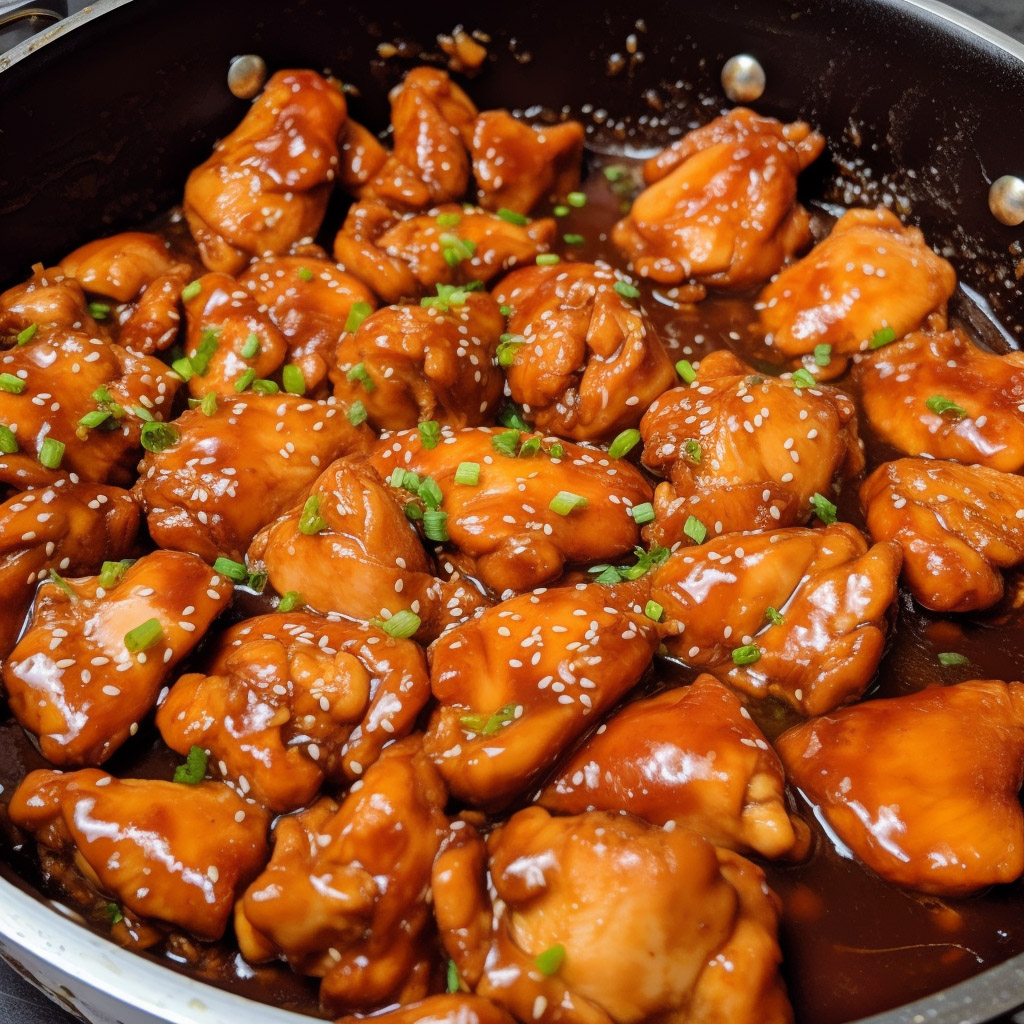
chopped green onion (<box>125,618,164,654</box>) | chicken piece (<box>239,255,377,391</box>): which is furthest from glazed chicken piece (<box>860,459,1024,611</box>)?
chopped green onion (<box>125,618,164,654</box>)

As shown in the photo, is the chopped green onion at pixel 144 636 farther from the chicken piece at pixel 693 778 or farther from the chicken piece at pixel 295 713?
the chicken piece at pixel 693 778

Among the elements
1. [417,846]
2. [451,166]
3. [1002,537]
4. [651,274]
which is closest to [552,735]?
[417,846]

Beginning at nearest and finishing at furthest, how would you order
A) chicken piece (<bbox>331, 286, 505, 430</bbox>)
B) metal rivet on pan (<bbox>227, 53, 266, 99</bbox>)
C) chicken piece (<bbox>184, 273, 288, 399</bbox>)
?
chicken piece (<bbox>331, 286, 505, 430</bbox>)
chicken piece (<bbox>184, 273, 288, 399</bbox>)
metal rivet on pan (<bbox>227, 53, 266, 99</bbox>)

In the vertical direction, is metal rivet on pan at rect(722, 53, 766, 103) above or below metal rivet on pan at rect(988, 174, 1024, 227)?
above

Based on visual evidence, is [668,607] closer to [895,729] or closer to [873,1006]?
[895,729]

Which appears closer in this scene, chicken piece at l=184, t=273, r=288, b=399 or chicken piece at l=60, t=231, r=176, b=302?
chicken piece at l=184, t=273, r=288, b=399

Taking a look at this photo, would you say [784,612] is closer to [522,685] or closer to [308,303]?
[522,685]

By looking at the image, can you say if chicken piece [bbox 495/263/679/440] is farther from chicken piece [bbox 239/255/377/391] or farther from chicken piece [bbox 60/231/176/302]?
chicken piece [bbox 60/231/176/302]
